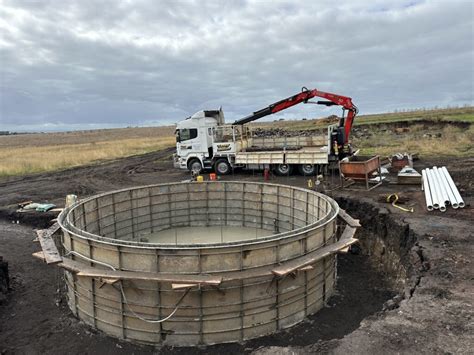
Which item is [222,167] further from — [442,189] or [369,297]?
A: [369,297]

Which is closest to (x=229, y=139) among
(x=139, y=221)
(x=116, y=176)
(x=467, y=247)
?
(x=116, y=176)

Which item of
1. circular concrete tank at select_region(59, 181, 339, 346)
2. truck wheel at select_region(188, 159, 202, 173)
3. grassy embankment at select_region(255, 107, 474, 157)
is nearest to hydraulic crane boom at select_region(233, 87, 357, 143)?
truck wheel at select_region(188, 159, 202, 173)

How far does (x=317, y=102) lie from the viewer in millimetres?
22391

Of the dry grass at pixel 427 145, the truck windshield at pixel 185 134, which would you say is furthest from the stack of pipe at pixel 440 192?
the truck windshield at pixel 185 134

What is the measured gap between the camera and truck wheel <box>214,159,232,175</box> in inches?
931

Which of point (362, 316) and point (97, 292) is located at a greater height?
point (97, 292)

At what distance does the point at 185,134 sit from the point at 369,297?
16.2 meters

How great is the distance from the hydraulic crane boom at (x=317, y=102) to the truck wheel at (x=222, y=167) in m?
2.54

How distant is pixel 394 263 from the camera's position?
39.5 ft

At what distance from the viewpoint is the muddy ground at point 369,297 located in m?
6.88

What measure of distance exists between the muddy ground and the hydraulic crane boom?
5.84 m

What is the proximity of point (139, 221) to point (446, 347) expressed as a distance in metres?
11.7

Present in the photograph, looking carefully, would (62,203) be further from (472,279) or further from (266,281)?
(472,279)

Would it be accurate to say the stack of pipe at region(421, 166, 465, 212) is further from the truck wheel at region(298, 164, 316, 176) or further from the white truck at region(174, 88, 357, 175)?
the truck wheel at region(298, 164, 316, 176)
